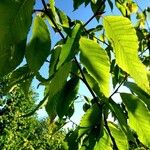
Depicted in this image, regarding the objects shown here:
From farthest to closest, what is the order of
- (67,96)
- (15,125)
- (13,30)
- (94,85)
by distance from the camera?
(15,125) → (67,96) → (94,85) → (13,30)

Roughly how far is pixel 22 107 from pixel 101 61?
3165cm


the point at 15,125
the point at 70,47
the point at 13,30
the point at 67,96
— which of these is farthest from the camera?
the point at 15,125

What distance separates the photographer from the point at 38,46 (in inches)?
36.0

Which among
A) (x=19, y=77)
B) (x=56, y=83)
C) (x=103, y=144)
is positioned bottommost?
(x=103, y=144)

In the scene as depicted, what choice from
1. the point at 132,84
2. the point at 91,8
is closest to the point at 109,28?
the point at 132,84

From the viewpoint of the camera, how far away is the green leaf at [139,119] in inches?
42.4

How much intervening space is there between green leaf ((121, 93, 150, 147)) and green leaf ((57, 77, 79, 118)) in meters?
0.17

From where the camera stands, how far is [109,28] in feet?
3.09

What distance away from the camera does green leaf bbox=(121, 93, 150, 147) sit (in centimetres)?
108

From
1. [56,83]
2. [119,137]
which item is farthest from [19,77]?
[119,137]

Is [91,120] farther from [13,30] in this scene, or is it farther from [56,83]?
[13,30]

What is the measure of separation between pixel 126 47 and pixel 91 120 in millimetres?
376

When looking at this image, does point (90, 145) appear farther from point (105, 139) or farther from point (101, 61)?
point (101, 61)

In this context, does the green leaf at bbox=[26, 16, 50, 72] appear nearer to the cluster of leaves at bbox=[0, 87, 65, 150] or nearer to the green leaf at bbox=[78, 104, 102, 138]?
the green leaf at bbox=[78, 104, 102, 138]
